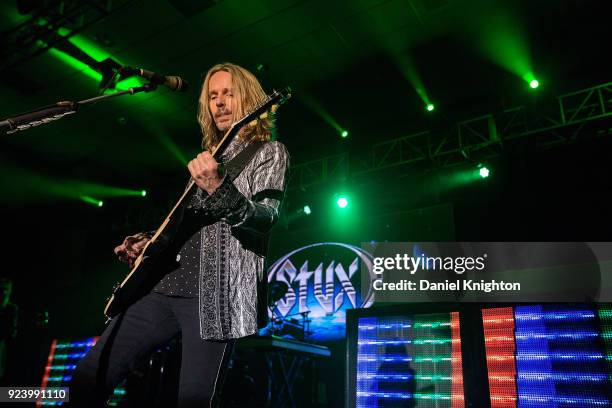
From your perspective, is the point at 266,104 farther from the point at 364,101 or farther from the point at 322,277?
the point at 322,277

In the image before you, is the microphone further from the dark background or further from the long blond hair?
the dark background

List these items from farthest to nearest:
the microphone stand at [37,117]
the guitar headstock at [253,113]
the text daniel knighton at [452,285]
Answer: the text daniel knighton at [452,285], the microphone stand at [37,117], the guitar headstock at [253,113]

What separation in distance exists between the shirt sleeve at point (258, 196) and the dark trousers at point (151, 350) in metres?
0.39

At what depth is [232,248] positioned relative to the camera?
1540 mm

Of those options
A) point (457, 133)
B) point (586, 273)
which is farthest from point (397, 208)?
point (586, 273)

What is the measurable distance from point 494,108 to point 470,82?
1.94ft

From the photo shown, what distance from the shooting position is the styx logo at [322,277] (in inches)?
310

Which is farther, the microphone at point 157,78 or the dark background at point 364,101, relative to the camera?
the dark background at point 364,101

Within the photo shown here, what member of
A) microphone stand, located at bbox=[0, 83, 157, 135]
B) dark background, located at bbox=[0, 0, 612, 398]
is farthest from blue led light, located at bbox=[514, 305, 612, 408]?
dark background, located at bbox=[0, 0, 612, 398]

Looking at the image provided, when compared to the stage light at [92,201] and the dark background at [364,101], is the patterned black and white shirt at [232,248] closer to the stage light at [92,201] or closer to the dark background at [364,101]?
the dark background at [364,101]


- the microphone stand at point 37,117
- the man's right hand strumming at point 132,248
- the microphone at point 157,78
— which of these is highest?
the microphone at point 157,78
